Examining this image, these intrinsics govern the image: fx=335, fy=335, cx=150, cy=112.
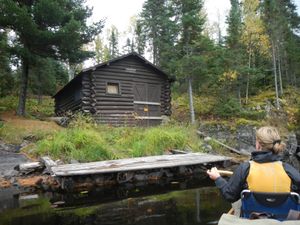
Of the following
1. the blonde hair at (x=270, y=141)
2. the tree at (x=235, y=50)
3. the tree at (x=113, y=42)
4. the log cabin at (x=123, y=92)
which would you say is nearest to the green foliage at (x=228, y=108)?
the tree at (x=235, y=50)

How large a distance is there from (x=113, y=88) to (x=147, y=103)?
8.79 feet

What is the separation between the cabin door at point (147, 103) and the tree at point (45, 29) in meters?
4.38

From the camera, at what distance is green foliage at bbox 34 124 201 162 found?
13953mm

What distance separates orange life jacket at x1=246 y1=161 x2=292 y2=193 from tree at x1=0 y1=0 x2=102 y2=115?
1840 centimetres

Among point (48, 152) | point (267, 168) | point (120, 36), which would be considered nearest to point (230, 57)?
point (48, 152)

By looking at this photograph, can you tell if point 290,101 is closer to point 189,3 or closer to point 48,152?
point 189,3

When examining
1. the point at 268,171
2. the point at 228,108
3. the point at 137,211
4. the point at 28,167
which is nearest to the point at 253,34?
the point at 228,108

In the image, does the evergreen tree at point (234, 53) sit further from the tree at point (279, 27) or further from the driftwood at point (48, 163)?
the driftwood at point (48, 163)

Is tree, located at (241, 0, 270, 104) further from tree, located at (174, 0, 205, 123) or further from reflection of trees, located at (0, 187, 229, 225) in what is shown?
reflection of trees, located at (0, 187, 229, 225)

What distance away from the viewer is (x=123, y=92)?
73.8ft

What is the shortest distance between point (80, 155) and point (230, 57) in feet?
58.5

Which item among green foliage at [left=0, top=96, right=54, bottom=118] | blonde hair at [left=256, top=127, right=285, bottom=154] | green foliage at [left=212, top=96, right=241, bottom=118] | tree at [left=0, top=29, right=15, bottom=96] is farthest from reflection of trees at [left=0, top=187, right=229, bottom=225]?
green foliage at [left=0, top=96, right=54, bottom=118]

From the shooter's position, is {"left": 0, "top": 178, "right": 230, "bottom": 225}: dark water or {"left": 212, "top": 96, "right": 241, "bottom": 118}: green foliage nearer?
{"left": 0, "top": 178, "right": 230, "bottom": 225}: dark water

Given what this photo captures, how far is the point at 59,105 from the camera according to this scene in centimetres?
2794
